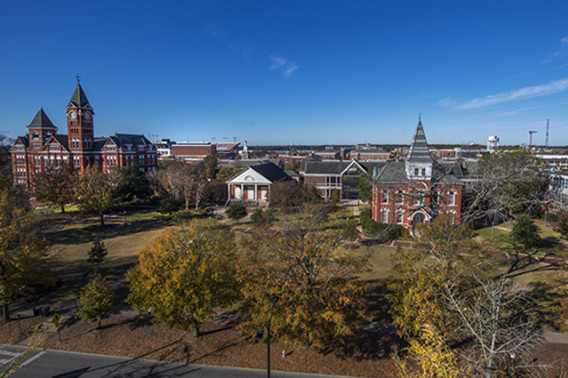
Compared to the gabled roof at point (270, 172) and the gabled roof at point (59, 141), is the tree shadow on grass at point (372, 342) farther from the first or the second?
the gabled roof at point (59, 141)

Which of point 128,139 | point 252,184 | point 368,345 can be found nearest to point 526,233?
point 368,345

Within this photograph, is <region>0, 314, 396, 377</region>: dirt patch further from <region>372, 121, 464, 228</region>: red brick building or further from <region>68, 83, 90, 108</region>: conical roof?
<region>68, 83, 90, 108</region>: conical roof

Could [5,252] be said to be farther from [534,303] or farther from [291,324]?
[534,303]

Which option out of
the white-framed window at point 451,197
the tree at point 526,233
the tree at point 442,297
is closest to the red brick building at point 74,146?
the white-framed window at point 451,197

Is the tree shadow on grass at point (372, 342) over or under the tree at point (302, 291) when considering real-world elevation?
under

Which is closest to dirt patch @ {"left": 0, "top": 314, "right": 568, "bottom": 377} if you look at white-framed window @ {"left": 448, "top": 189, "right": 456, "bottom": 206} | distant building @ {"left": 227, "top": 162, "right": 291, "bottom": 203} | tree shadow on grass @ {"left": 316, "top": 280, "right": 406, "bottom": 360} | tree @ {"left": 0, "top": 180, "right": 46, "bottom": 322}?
tree shadow on grass @ {"left": 316, "top": 280, "right": 406, "bottom": 360}

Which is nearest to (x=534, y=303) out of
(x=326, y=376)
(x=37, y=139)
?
(x=326, y=376)

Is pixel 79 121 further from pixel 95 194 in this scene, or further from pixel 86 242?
pixel 86 242
